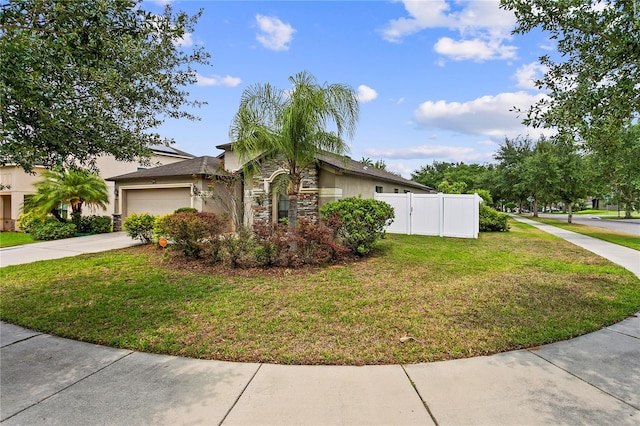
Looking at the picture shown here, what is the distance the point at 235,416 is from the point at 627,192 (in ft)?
114

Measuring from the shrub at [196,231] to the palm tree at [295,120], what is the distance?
208 cm

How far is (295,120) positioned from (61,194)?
14815 millimetres

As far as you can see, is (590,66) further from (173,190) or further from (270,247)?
(173,190)

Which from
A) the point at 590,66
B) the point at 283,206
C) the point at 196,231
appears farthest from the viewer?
the point at 283,206

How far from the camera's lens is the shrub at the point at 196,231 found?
8531 mm

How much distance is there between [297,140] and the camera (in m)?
8.73

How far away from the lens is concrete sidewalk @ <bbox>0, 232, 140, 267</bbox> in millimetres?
10229

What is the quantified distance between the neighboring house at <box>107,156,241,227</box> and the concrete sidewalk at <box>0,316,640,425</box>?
451 inches

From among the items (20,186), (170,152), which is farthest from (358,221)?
(20,186)

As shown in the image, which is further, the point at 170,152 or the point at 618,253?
the point at 170,152

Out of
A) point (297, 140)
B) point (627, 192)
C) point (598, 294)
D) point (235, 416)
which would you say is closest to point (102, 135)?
point (235, 416)

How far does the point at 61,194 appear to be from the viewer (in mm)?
16297

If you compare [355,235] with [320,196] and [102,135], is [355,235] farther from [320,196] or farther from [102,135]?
[102,135]

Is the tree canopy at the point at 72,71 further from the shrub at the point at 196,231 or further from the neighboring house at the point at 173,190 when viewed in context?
the neighboring house at the point at 173,190
